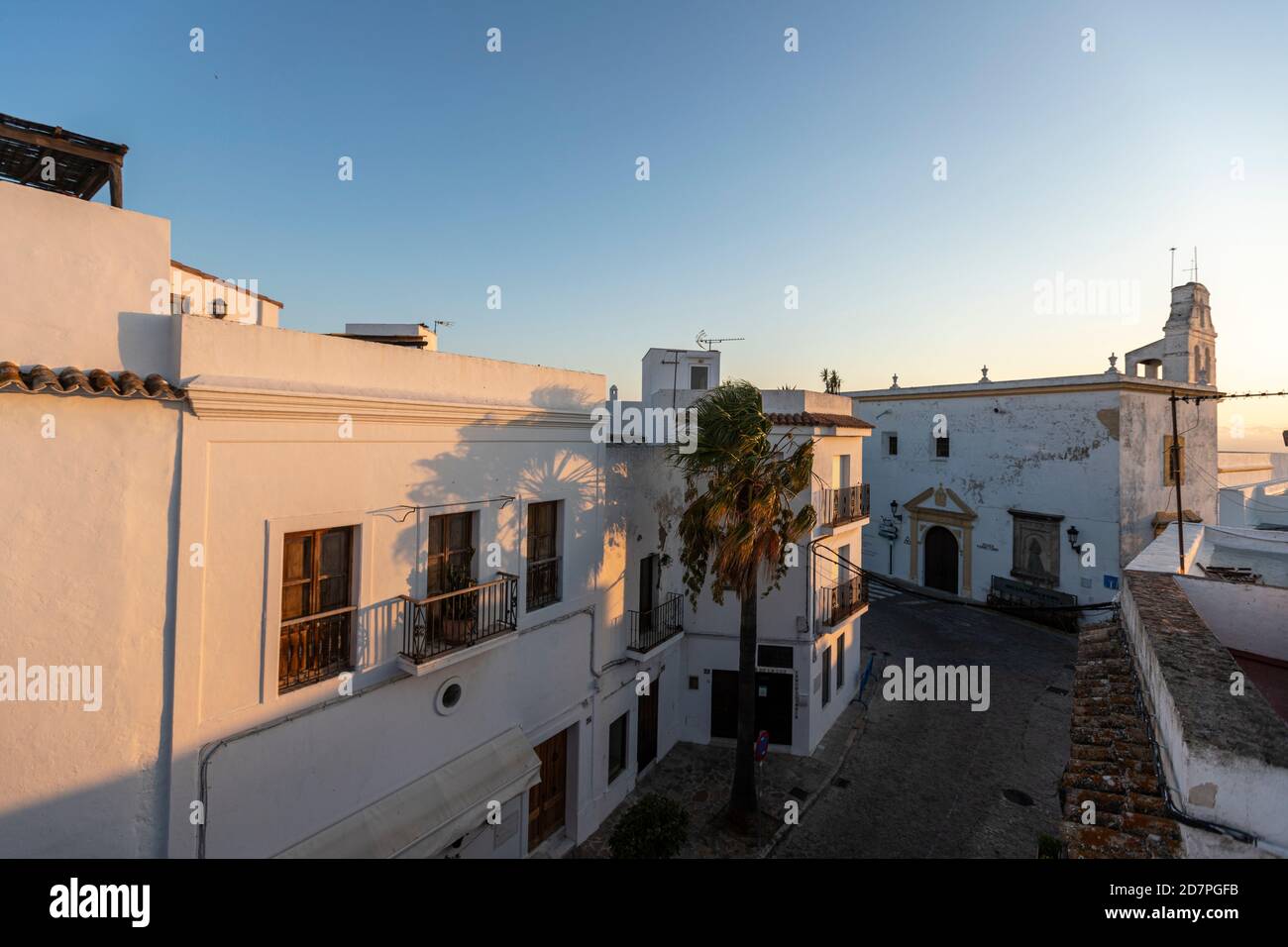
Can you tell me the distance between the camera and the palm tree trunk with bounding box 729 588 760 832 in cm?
1084

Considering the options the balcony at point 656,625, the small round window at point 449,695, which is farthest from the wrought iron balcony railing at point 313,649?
the balcony at point 656,625

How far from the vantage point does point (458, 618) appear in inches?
317

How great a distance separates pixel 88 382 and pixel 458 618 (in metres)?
4.70

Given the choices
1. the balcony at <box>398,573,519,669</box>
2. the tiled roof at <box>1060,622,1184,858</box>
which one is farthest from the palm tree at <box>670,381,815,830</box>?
the tiled roof at <box>1060,622,1184,858</box>

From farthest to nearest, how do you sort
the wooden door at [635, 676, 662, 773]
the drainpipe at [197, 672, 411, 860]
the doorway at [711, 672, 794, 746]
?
the doorway at [711, 672, 794, 746], the wooden door at [635, 676, 662, 773], the drainpipe at [197, 672, 411, 860]

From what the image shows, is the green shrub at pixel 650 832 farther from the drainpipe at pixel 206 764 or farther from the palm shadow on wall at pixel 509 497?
the drainpipe at pixel 206 764

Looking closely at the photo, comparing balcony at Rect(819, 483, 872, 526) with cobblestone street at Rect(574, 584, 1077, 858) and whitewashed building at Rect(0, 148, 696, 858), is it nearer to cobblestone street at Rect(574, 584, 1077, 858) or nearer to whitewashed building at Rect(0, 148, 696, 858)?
cobblestone street at Rect(574, 584, 1077, 858)

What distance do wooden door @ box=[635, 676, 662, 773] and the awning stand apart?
13.4ft

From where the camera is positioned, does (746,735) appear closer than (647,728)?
Yes

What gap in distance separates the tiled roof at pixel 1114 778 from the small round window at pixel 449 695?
6.94 meters

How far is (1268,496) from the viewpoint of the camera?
2972 centimetres

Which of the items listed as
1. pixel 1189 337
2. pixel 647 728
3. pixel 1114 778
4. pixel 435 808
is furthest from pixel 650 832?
pixel 1189 337

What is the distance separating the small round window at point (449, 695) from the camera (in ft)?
26.0

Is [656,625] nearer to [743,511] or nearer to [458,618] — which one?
[743,511]
